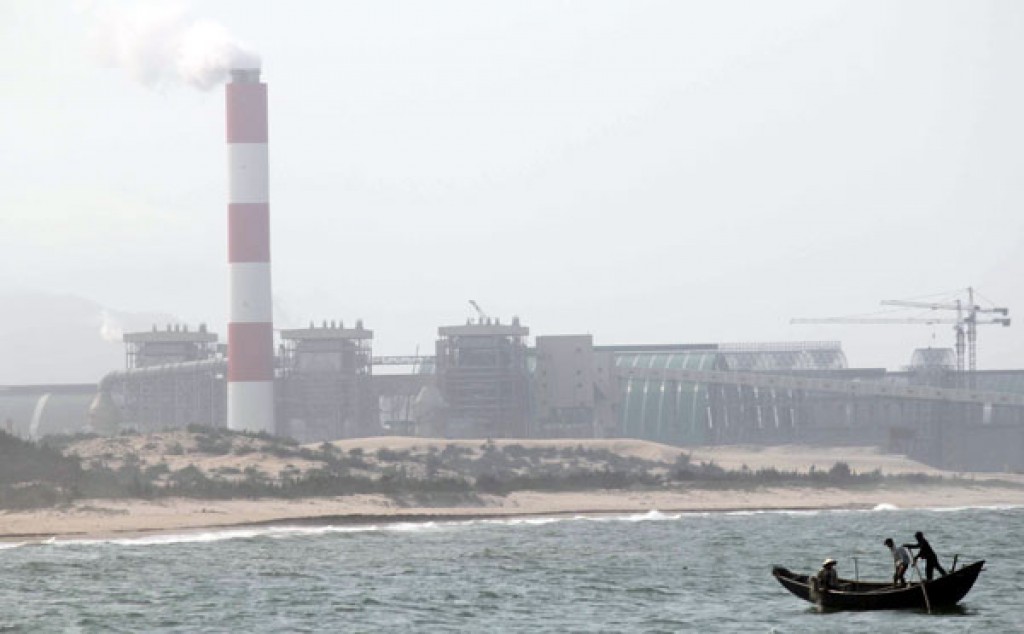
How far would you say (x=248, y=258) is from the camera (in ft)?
406

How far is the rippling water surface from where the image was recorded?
5372 cm

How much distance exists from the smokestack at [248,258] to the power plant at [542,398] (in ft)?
62.0

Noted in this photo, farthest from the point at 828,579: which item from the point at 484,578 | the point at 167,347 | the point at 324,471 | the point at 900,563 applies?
the point at 167,347

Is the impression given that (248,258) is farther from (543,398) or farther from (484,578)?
(484,578)

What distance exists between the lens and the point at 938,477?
416ft

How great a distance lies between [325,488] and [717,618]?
43235 millimetres

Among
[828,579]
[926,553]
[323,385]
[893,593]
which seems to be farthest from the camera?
[323,385]

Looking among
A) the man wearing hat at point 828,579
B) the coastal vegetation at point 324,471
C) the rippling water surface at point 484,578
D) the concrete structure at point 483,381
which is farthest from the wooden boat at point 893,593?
the concrete structure at point 483,381

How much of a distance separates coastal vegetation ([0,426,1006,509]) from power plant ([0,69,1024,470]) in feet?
54.7

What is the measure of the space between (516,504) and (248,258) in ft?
111

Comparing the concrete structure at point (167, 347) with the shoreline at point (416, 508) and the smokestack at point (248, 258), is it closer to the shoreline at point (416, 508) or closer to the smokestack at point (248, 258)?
the smokestack at point (248, 258)

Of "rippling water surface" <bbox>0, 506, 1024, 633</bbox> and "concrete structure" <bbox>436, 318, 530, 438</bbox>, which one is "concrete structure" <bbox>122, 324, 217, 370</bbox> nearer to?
"concrete structure" <bbox>436, 318, 530, 438</bbox>

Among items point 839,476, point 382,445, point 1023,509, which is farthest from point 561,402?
point 1023,509

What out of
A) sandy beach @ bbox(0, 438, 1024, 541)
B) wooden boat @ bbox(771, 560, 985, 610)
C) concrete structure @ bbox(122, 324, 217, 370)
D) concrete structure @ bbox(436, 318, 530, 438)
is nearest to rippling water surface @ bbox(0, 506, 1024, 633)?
wooden boat @ bbox(771, 560, 985, 610)
